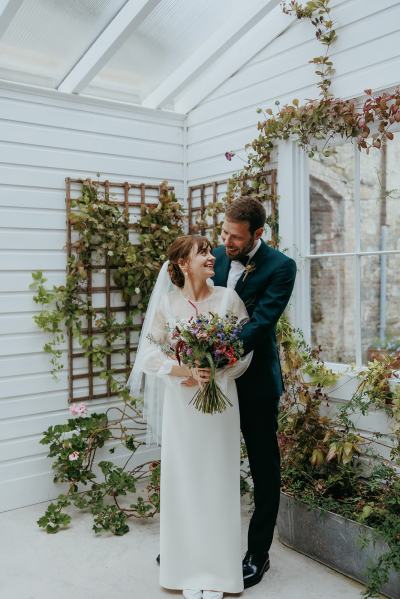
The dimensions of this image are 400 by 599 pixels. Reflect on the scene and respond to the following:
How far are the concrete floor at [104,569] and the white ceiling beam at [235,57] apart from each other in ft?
8.96

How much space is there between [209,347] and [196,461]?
1.76 ft

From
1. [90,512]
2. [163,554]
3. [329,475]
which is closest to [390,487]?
[329,475]

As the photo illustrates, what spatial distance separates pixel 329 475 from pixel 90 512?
1.46m

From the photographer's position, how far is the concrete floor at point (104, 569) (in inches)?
104

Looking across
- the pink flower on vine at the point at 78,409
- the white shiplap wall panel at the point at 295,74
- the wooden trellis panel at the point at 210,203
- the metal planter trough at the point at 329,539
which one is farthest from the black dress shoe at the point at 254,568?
the white shiplap wall panel at the point at 295,74

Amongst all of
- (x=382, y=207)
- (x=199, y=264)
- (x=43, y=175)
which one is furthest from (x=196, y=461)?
(x=382, y=207)

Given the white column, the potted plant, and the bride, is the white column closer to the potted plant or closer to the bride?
the potted plant

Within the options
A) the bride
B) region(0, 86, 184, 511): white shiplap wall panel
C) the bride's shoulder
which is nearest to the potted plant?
the bride

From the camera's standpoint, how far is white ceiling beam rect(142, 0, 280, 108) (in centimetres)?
339

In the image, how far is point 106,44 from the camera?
3.39m

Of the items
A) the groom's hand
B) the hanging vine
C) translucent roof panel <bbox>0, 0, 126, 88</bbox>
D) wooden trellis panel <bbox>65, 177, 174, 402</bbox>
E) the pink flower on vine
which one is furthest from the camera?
wooden trellis panel <bbox>65, 177, 174, 402</bbox>

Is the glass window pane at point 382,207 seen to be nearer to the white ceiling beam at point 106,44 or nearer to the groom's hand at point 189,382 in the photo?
the white ceiling beam at point 106,44

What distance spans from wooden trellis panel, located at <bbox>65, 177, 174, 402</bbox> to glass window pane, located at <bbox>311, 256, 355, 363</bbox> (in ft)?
10.4

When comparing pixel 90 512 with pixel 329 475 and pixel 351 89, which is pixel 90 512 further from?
pixel 351 89
